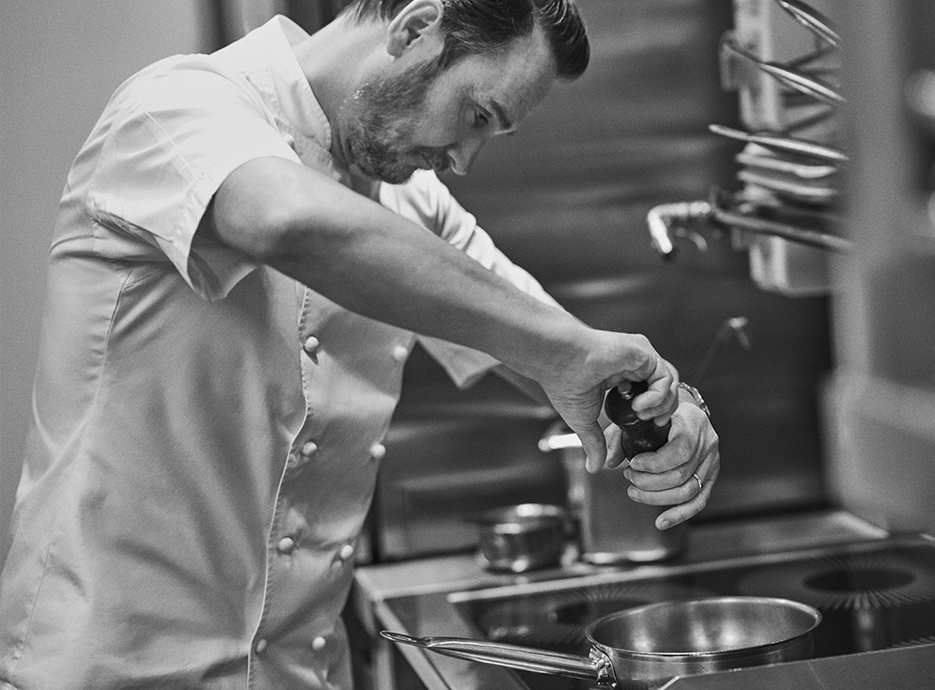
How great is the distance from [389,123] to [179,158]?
32 cm

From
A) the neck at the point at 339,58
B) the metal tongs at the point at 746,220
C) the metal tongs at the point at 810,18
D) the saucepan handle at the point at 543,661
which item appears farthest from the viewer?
the metal tongs at the point at 746,220

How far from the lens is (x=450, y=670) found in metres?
1.16

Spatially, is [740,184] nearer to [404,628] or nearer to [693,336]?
[693,336]

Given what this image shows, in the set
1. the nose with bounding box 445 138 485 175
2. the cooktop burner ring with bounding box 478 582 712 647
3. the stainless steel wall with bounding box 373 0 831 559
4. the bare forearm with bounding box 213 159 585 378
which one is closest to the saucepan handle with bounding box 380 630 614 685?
the cooktop burner ring with bounding box 478 582 712 647

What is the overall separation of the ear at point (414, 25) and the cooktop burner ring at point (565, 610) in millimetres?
609

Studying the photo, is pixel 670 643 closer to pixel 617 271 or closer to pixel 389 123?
pixel 389 123

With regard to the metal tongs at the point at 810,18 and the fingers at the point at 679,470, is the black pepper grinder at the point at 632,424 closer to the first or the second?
the fingers at the point at 679,470

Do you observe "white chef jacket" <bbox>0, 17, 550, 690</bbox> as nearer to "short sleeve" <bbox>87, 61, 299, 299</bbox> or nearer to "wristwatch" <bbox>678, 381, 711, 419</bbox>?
"short sleeve" <bbox>87, 61, 299, 299</bbox>

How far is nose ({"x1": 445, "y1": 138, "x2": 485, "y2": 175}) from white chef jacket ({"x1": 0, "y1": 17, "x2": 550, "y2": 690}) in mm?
131

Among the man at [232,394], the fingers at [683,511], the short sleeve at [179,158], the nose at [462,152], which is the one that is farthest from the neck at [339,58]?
the fingers at [683,511]

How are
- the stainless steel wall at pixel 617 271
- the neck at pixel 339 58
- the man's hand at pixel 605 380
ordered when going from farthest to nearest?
the stainless steel wall at pixel 617 271 → the neck at pixel 339 58 → the man's hand at pixel 605 380

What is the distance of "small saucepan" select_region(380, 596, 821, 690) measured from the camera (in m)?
1.00

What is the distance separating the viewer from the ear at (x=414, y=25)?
107 cm

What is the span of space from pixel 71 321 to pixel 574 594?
0.67 m
